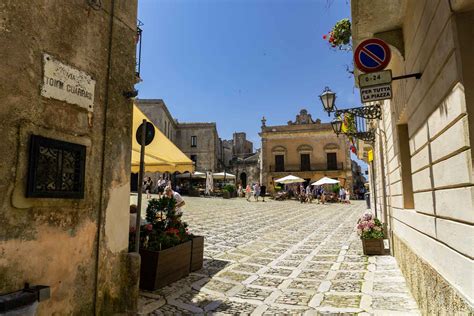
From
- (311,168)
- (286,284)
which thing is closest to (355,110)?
(286,284)

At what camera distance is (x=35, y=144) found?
106 inches

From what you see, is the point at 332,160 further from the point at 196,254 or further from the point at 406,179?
the point at 196,254

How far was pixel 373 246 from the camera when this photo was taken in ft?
21.7

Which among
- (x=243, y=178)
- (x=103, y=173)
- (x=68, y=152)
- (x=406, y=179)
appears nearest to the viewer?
(x=68, y=152)

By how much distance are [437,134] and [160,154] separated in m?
5.16

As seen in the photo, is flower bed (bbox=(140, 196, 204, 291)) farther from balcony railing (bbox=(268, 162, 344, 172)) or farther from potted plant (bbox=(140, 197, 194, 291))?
balcony railing (bbox=(268, 162, 344, 172))

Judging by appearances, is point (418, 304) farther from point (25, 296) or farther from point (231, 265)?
point (25, 296)

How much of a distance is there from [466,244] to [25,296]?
312 cm

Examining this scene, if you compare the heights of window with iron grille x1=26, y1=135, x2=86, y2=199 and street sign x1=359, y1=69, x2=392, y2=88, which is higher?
street sign x1=359, y1=69, x2=392, y2=88

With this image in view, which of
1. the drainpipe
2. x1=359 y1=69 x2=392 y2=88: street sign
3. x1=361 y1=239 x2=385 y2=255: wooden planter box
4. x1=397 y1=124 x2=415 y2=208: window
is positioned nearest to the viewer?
the drainpipe

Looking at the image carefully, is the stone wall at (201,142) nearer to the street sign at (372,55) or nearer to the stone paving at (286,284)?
the stone paving at (286,284)

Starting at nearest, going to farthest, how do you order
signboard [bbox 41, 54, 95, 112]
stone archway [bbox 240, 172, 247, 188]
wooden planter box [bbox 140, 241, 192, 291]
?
signboard [bbox 41, 54, 95, 112] → wooden planter box [bbox 140, 241, 192, 291] → stone archway [bbox 240, 172, 247, 188]

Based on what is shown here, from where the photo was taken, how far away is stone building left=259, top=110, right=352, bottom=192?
128ft

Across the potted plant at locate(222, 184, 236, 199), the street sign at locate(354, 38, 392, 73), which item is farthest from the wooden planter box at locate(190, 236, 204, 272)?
the potted plant at locate(222, 184, 236, 199)
